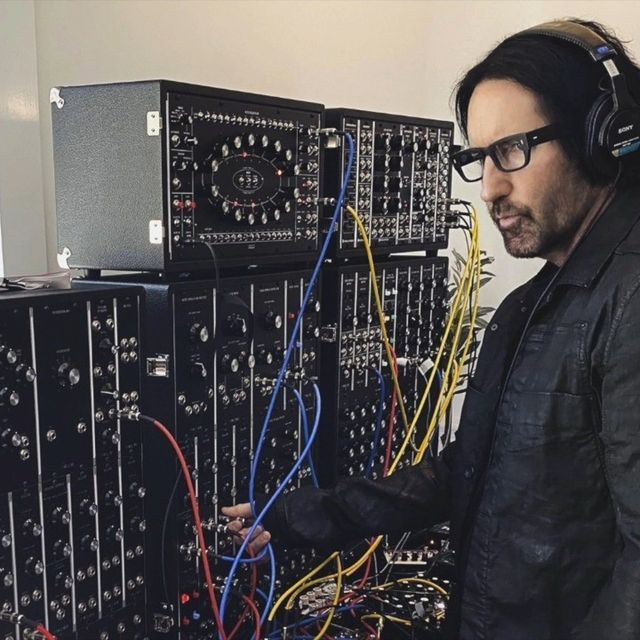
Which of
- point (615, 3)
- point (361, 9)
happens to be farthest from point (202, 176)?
point (615, 3)

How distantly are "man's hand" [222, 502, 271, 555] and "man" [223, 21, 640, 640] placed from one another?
32cm

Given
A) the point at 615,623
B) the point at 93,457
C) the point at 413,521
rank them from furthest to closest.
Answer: the point at 413,521
the point at 93,457
the point at 615,623

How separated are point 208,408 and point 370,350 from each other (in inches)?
19.6

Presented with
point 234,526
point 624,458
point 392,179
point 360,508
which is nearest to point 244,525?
point 234,526

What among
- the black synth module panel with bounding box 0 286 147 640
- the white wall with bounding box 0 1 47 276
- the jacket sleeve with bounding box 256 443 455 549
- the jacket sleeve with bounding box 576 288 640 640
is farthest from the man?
the white wall with bounding box 0 1 47 276

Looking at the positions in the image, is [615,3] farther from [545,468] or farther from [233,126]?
[545,468]

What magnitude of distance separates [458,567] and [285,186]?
2.21 feet

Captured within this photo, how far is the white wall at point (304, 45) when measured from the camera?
175cm

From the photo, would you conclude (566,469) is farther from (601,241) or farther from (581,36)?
(581,36)

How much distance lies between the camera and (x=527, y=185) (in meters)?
1.07

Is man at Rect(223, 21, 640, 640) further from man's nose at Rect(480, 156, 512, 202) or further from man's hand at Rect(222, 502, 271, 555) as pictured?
man's hand at Rect(222, 502, 271, 555)

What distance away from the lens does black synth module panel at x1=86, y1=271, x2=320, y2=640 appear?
1.15 meters

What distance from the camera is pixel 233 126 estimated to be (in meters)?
1.20

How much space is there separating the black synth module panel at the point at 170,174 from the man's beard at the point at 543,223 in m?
0.39
